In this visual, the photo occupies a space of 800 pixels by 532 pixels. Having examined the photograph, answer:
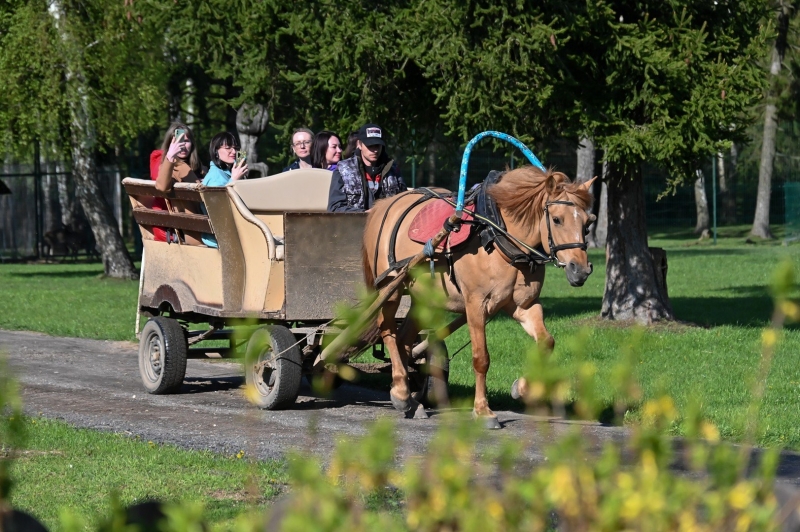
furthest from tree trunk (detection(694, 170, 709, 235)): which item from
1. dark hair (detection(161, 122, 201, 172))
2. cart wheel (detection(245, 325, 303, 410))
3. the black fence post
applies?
cart wheel (detection(245, 325, 303, 410))

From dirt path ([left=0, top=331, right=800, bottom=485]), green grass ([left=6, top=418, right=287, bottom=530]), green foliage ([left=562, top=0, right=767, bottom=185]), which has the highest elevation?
green foliage ([left=562, top=0, right=767, bottom=185])

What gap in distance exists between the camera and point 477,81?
1384 centimetres

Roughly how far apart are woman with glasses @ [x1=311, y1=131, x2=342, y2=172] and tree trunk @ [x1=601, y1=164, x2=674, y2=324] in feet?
19.3

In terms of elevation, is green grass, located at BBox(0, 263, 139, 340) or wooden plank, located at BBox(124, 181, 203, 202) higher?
wooden plank, located at BBox(124, 181, 203, 202)

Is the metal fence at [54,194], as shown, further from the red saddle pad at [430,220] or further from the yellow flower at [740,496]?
the yellow flower at [740,496]

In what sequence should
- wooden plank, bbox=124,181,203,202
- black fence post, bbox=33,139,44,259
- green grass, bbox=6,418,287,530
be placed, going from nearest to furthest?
green grass, bbox=6,418,287,530 < wooden plank, bbox=124,181,203,202 < black fence post, bbox=33,139,44,259

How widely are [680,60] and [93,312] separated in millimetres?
9849

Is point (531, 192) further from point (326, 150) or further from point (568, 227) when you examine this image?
point (326, 150)

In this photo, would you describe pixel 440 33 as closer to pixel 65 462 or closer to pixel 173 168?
pixel 173 168

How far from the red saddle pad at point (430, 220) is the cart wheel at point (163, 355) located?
2402mm

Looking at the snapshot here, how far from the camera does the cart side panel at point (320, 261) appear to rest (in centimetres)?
959

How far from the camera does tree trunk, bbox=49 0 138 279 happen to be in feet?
80.4

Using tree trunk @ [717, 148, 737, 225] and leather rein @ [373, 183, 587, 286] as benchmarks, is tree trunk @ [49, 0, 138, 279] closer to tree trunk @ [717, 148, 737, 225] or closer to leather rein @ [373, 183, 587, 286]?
leather rein @ [373, 183, 587, 286]

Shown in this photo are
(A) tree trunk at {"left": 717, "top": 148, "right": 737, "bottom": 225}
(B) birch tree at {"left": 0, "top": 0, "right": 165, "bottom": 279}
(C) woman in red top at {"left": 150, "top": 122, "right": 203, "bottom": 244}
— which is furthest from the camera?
(A) tree trunk at {"left": 717, "top": 148, "right": 737, "bottom": 225}
